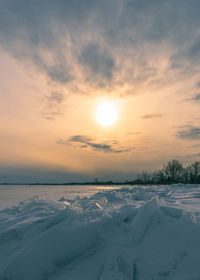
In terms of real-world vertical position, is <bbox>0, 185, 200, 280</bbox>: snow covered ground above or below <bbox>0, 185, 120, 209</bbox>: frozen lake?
above

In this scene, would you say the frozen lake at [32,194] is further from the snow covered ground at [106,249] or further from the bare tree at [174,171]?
the bare tree at [174,171]

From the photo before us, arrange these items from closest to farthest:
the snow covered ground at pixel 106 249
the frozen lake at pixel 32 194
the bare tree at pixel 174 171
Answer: the snow covered ground at pixel 106 249
the frozen lake at pixel 32 194
the bare tree at pixel 174 171

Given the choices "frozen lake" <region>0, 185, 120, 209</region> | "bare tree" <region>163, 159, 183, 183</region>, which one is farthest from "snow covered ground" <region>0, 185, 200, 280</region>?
"bare tree" <region>163, 159, 183, 183</region>

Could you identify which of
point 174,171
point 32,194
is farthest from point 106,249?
point 174,171

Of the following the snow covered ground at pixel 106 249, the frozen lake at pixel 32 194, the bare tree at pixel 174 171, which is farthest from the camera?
the bare tree at pixel 174 171

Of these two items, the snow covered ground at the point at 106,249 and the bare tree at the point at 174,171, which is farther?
the bare tree at the point at 174,171

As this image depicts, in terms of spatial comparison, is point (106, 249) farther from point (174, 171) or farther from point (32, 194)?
point (174, 171)

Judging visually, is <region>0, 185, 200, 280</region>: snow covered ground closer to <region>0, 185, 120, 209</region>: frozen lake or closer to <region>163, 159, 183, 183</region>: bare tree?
<region>0, 185, 120, 209</region>: frozen lake

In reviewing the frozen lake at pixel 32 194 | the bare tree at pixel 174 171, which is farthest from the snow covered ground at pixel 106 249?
the bare tree at pixel 174 171

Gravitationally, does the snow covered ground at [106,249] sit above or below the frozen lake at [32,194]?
above

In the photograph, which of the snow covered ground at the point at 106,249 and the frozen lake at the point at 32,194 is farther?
the frozen lake at the point at 32,194

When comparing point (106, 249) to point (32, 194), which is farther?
point (32, 194)

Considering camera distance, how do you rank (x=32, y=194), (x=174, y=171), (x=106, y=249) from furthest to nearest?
(x=174, y=171)
(x=32, y=194)
(x=106, y=249)

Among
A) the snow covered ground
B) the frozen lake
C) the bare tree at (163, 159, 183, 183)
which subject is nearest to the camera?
the snow covered ground
